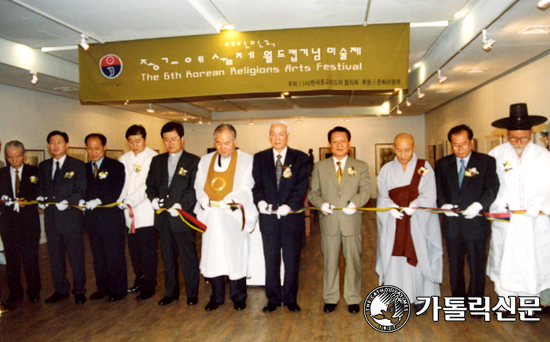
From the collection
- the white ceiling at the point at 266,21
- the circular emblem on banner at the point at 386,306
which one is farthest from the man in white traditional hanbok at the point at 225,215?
the white ceiling at the point at 266,21

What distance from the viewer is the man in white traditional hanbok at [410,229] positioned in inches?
144

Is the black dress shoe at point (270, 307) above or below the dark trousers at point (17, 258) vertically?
below

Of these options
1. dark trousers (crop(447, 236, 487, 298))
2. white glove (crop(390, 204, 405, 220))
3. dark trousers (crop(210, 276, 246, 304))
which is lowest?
dark trousers (crop(210, 276, 246, 304))

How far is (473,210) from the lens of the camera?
137 inches

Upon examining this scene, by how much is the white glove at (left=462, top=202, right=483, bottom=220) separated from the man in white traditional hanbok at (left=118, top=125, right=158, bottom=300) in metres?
3.25

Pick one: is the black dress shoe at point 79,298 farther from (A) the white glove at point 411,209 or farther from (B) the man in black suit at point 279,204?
(A) the white glove at point 411,209

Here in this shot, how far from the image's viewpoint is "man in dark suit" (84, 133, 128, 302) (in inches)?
170

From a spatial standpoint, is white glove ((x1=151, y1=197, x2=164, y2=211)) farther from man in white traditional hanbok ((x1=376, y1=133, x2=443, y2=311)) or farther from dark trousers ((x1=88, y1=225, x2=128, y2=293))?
man in white traditional hanbok ((x1=376, y1=133, x2=443, y2=311))

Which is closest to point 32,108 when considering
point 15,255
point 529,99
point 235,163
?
Answer: point 15,255

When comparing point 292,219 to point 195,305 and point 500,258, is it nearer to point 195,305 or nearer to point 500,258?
point 195,305

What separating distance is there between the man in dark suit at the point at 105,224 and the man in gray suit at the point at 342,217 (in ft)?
7.43

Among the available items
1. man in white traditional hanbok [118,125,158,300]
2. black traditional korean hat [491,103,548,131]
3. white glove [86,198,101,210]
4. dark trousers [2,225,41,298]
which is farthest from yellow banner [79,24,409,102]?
dark trousers [2,225,41,298]

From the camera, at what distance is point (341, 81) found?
4.55 metres

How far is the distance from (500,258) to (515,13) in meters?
2.71
